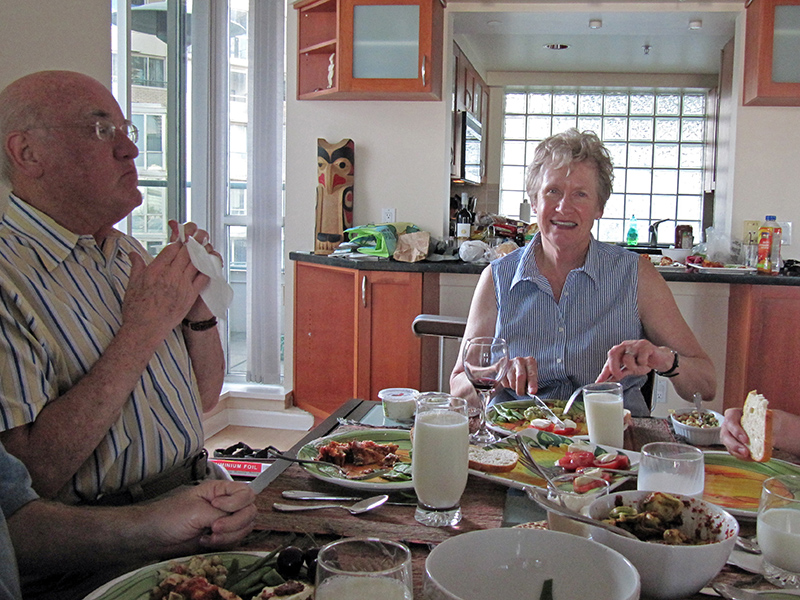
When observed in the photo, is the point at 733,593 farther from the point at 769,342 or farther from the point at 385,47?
the point at 385,47

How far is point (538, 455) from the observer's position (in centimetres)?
111

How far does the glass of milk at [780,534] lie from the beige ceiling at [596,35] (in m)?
3.62

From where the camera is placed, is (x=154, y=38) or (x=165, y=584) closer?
(x=165, y=584)

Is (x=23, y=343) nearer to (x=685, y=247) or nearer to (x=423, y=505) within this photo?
(x=423, y=505)

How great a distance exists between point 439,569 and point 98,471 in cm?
74

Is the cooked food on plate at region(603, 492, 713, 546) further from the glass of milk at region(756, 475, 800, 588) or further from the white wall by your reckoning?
the white wall

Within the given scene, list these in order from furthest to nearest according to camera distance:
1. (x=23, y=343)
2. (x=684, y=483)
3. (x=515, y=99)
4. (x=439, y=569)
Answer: (x=515, y=99)
(x=23, y=343)
(x=684, y=483)
(x=439, y=569)

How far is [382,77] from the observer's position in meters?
3.70

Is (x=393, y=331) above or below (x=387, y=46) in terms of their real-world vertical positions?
below

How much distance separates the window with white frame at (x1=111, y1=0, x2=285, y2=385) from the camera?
3850 mm

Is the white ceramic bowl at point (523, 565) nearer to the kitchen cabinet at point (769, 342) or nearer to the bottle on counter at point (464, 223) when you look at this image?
the kitchen cabinet at point (769, 342)

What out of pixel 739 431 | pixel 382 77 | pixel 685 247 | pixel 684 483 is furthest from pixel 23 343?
pixel 685 247

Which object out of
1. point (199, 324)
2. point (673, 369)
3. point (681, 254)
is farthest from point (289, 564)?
point (681, 254)

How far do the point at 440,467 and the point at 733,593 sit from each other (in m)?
0.36
